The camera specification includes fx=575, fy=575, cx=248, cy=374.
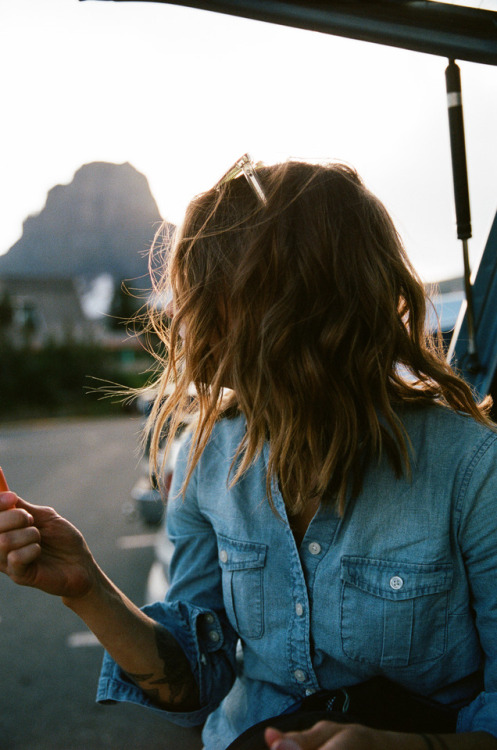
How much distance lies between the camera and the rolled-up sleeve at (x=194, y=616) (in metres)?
1.16

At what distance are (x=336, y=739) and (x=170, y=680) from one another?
525mm

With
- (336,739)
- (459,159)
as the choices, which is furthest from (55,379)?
(336,739)

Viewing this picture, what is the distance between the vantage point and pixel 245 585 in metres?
1.15

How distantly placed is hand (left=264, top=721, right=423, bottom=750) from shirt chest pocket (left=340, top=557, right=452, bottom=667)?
20cm

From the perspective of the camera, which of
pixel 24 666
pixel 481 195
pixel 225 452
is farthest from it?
pixel 24 666

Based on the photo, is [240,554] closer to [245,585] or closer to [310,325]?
[245,585]

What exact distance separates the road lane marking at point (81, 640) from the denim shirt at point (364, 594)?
2.19 m

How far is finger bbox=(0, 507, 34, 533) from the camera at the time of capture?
91 centimetres

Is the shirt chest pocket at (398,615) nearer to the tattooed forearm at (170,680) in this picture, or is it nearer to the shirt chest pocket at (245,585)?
the shirt chest pocket at (245,585)

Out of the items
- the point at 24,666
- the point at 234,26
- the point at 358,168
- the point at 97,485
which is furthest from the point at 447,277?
the point at 97,485

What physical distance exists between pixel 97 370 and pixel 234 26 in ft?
68.7

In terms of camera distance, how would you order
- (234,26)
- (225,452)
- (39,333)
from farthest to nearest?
(39,333)
(225,452)
(234,26)

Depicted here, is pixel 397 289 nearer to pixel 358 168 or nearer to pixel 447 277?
pixel 358 168

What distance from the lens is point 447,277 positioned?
170 centimetres
